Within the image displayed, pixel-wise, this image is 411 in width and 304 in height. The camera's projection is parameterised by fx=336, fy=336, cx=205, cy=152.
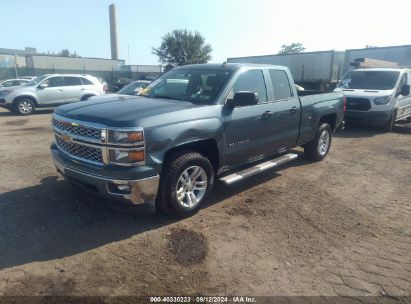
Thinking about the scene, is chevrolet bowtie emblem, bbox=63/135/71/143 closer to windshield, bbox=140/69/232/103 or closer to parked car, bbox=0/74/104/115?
windshield, bbox=140/69/232/103

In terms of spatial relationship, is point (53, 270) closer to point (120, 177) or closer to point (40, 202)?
point (120, 177)

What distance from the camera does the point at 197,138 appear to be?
13.7 ft

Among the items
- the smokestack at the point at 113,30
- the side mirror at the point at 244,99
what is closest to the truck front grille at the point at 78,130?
the side mirror at the point at 244,99

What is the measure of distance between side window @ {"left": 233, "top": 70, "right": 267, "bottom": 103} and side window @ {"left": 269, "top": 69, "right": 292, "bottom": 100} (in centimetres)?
31

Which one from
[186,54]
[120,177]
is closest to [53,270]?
[120,177]

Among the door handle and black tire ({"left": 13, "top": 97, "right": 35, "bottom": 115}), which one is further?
black tire ({"left": 13, "top": 97, "right": 35, "bottom": 115})

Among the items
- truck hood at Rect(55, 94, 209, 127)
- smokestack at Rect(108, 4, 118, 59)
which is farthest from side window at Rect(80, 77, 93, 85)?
smokestack at Rect(108, 4, 118, 59)

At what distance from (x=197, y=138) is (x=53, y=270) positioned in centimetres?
211

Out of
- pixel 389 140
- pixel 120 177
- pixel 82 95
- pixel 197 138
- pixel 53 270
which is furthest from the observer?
pixel 82 95

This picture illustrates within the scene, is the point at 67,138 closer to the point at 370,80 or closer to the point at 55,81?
the point at 370,80

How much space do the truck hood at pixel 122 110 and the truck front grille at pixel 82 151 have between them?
12.9 inches

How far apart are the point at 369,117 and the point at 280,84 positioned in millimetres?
6149

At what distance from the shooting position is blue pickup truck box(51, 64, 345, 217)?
3682 millimetres

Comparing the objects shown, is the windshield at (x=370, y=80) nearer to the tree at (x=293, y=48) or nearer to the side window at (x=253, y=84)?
the side window at (x=253, y=84)
